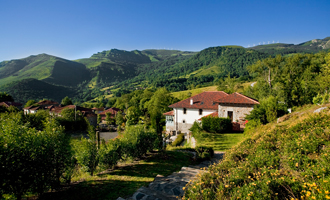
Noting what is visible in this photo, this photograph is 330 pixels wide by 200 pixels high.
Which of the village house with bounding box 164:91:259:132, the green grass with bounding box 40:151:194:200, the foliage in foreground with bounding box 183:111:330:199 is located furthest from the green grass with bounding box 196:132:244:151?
the foliage in foreground with bounding box 183:111:330:199

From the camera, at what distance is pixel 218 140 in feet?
63.6

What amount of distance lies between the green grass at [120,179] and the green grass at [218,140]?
254 inches

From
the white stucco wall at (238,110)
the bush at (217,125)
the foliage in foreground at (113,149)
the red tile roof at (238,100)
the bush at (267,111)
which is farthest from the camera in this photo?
the white stucco wall at (238,110)

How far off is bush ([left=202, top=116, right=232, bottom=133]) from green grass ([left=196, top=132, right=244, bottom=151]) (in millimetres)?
866

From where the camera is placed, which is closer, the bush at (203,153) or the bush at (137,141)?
the bush at (137,141)

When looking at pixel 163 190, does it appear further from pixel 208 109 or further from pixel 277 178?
pixel 208 109

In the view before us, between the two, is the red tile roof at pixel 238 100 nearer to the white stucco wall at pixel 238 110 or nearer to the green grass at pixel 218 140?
the white stucco wall at pixel 238 110

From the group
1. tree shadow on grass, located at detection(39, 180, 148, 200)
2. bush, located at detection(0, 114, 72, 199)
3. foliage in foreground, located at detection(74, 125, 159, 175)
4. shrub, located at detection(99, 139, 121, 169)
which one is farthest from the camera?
shrub, located at detection(99, 139, 121, 169)

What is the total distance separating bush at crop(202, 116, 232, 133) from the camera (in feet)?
72.8

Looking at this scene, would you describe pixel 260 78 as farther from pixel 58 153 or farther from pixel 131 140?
pixel 58 153

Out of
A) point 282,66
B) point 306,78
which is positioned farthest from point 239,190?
point 282,66

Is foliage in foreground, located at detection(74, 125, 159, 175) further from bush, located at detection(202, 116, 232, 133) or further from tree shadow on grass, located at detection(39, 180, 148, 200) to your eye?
bush, located at detection(202, 116, 232, 133)

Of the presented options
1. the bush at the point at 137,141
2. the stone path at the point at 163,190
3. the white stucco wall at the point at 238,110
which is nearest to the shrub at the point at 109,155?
the bush at the point at 137,141

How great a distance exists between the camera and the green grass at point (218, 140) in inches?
685
